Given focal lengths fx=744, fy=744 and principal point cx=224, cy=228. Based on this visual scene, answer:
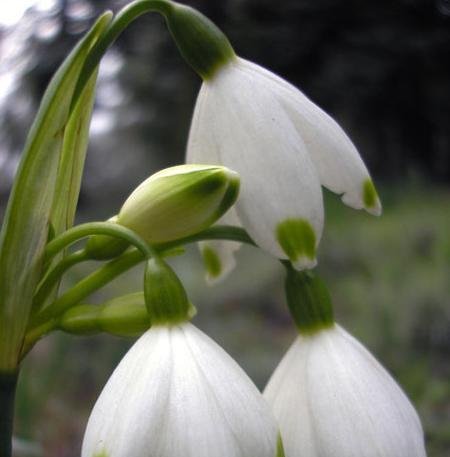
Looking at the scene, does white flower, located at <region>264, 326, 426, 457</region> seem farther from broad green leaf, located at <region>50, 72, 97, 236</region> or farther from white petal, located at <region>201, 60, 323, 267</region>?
broad green leaf, located at <region>50, 72, 97, 236</region>

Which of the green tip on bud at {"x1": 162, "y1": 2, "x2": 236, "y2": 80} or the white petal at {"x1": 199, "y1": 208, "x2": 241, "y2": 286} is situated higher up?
the green tip on bud at {"x1": 162, "y1": 2, "x2": 236, "y2": 80}

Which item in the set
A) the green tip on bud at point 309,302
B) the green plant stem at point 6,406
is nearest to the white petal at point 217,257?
the green tip on bud at point 309,302

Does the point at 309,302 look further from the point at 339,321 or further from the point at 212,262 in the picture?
the point at 339,321

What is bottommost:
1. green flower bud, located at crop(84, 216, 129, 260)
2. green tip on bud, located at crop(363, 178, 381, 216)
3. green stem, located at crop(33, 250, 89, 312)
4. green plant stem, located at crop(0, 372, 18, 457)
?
green plant stem, located at crop(0, 372, 18, 457)

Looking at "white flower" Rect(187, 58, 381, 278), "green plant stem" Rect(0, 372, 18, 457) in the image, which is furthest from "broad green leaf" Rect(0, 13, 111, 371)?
"white flower" Rect(187, 58, 381, 278)

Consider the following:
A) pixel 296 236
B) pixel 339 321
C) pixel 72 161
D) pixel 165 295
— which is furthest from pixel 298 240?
pixel 339 321

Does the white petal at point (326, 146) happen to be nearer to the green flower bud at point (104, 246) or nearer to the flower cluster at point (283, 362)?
the flower cluster at point (283, 362)

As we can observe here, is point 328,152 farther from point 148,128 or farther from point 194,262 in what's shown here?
point 148,128

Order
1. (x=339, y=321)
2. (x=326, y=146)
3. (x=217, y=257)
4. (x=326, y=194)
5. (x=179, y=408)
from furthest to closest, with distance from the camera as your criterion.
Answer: (x=326, y=194)
(x=339, y=321)
(x=217, y=257)
(x=326, y=146)
(x=179, y=408)
